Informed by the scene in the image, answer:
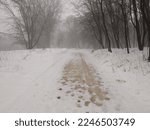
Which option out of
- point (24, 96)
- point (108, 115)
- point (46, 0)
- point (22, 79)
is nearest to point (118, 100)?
point (108, 115)

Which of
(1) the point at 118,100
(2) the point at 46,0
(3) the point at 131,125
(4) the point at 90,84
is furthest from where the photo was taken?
(2) the point at 46,0

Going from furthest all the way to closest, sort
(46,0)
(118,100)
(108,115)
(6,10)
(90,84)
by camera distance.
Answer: (46,0)
(6,10)
(90,84)
(118,100)
(108,115)

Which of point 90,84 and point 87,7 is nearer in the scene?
point 90,84

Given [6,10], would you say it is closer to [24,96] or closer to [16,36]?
[16,36]

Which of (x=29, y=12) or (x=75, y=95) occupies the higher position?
(x=29, y=12)

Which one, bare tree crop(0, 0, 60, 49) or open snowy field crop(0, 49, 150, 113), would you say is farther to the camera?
bare tree crop(0, 0, 60, 49)

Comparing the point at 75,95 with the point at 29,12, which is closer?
the point at 75,95

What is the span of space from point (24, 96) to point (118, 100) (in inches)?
132

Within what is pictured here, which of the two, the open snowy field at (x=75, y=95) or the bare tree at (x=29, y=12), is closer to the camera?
the open snowy field at (x=75, y=95)

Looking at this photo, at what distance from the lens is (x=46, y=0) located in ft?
81.9

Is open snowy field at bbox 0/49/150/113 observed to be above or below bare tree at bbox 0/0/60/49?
below

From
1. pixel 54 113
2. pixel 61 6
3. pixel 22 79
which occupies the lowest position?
pixel 54 113

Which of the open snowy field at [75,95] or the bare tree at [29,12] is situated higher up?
the bare tree at [29,12]

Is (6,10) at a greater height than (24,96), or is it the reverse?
(6,10)
